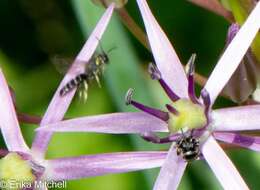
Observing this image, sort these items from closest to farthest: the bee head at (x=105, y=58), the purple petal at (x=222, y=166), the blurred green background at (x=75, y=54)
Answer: the purple petal at (x=222, y=166) < the bee head at (x=105, y=58) < the blurred green background at (x=75, y=54)

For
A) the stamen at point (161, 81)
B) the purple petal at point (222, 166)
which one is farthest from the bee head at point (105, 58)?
the purple petal at point (222, 166)

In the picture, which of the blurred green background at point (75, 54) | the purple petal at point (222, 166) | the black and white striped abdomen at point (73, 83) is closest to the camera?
the purple petal at point (222, 166)

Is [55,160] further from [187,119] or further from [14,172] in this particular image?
[187,119]

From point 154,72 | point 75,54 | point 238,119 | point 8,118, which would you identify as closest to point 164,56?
point 154,72

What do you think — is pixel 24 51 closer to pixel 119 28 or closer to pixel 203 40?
pixel 203 40

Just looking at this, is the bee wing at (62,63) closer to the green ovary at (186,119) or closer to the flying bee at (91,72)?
the flying bee at (91,72)

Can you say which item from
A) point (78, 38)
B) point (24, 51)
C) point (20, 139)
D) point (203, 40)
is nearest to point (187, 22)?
point (203, 40)
